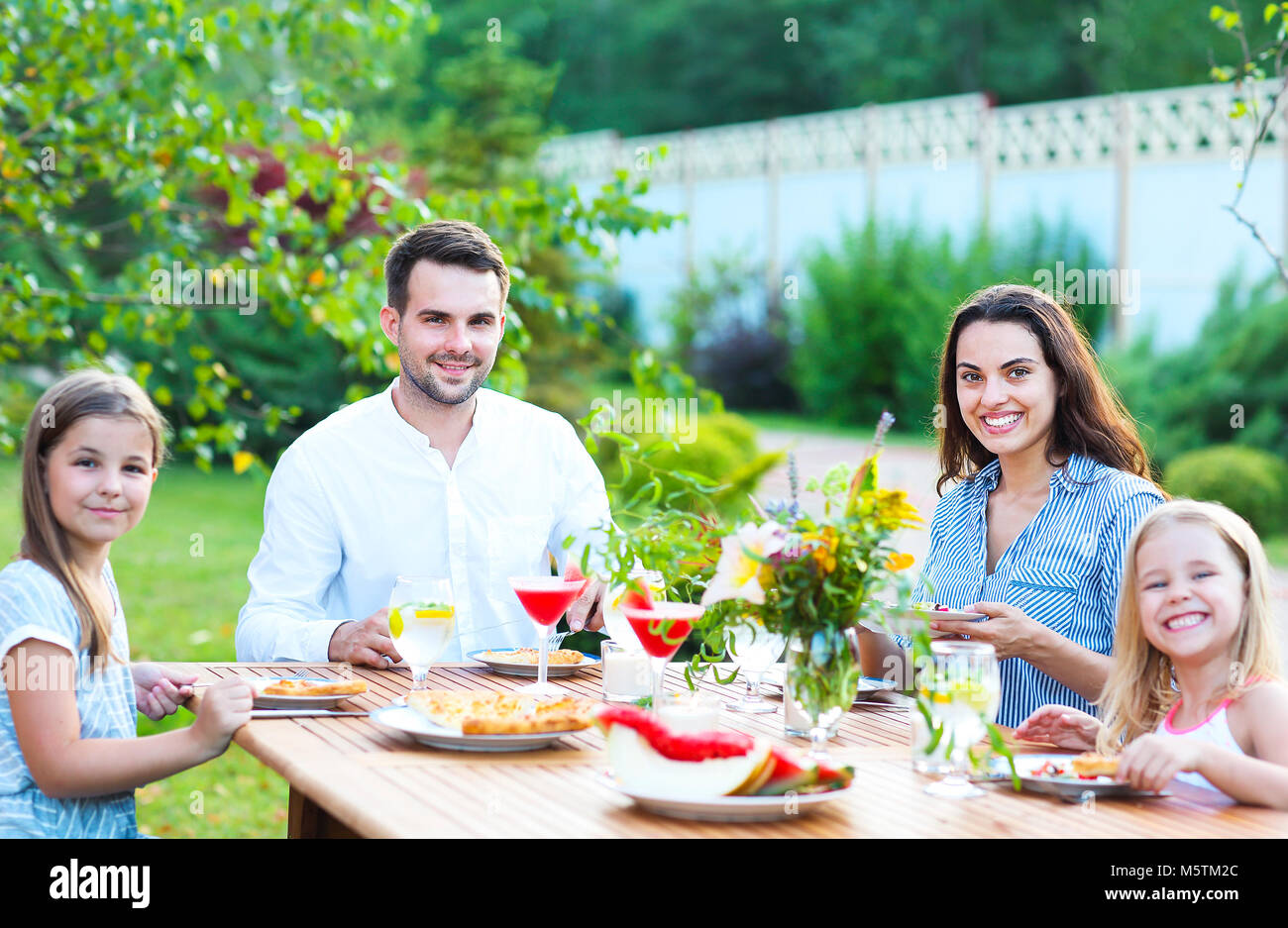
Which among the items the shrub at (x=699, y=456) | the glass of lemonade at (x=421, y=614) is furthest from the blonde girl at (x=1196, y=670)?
the shrub at (x=699, y=456)

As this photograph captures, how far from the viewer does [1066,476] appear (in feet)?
11.0

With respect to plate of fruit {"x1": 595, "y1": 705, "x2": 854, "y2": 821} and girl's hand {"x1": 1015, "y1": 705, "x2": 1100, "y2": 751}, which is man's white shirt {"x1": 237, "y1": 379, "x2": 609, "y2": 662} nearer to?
girl's hand {"x1": 1015, "y1": 705, "x2": 1100, "y2": 751}

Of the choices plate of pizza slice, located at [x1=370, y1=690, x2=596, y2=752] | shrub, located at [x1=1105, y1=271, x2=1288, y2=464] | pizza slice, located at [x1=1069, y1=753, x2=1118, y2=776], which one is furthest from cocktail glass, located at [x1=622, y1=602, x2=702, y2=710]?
shrub, located at [x1=1105, y1=271, x2=1288, y2=464]

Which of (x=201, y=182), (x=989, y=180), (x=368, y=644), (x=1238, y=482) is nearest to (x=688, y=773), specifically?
(x=368, y=644)

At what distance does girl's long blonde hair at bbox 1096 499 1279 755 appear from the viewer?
2432mm

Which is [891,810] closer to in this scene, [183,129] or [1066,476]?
[1066,476]

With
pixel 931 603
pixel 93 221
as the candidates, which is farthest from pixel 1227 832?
pixel 93 221

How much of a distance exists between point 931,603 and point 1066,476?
49 cm

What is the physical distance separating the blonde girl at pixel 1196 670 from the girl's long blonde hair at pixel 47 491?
6.16 feet

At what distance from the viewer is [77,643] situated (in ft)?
8.34

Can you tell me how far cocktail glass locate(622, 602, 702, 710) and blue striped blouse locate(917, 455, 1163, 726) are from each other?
0.91 metres

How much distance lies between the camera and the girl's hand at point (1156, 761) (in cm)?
220

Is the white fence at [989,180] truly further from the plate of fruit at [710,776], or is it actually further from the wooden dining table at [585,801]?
the plate of fruit at [710,776]

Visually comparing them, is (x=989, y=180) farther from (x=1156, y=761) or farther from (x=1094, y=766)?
(x=1156, y=761)
